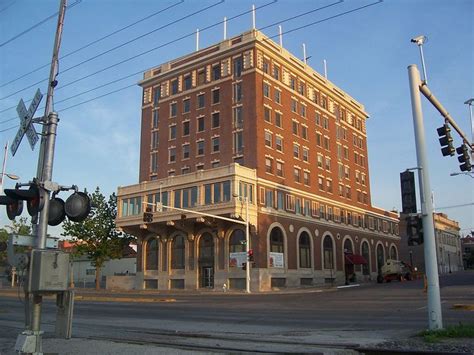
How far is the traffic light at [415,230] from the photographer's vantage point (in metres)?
14.2

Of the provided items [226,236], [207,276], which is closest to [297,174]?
[226,236]

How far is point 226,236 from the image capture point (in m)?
52.4

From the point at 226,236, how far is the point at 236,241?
47.8 inches

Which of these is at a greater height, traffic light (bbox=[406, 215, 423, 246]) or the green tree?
the green tree

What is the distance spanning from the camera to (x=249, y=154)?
54.5 m

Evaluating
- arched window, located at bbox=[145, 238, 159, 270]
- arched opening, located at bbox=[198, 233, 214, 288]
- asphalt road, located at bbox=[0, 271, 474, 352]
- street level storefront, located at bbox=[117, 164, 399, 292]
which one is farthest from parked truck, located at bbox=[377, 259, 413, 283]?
asphalt road, located at bbox=[0, 271, 474, 352]

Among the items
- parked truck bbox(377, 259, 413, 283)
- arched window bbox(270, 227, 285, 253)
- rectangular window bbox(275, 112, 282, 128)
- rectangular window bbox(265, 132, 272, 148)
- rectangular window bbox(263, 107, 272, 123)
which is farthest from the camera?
parked truck bbox(377, 259, 413, 283)

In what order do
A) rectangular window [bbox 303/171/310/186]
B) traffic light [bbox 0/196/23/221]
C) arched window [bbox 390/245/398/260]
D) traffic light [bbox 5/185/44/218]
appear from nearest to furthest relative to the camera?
traffic light [bbox 5/185/44/218] → traffic light [bbox 0/196/23/221] → rectangular window [bbox 303/171/310/186] → arched window [bbox 390/245/398/260]

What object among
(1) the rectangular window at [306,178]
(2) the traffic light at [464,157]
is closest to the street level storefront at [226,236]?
(1) the rectangular window at [306,178]

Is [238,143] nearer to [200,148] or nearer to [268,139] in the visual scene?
[268,139]

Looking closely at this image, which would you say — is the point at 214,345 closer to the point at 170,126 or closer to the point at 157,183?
the point at 157,183

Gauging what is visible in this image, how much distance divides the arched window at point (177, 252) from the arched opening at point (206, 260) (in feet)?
9.29

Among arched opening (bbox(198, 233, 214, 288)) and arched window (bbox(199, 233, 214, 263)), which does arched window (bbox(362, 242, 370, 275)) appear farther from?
arched window (bbox(199, 233, 214, 263))

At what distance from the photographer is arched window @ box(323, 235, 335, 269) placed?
6388 cm
